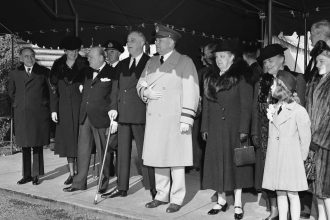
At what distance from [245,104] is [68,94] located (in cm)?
253

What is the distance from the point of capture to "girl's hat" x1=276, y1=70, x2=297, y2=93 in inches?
167

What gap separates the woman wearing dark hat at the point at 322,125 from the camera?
163 inches

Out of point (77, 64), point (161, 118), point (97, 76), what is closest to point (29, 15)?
point (77, 64)

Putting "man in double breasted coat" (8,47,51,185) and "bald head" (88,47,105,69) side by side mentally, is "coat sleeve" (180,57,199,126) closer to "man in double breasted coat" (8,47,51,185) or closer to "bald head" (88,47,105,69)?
"bald head" (88,47,105,69)

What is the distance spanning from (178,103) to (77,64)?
1.85 meters

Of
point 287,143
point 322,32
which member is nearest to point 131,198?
point 287,143

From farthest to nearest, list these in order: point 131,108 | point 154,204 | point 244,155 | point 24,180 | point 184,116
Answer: point 24,180
point 131,108
point 154,204
point 184,116
point 244,155

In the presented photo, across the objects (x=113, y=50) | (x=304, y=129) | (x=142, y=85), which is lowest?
(x=304, y=129)

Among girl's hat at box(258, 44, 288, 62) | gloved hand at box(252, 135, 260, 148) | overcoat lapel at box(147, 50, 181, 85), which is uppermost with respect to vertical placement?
girl's hat at box(258, 44, 288, 62)

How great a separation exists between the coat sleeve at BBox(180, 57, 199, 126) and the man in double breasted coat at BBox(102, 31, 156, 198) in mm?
705

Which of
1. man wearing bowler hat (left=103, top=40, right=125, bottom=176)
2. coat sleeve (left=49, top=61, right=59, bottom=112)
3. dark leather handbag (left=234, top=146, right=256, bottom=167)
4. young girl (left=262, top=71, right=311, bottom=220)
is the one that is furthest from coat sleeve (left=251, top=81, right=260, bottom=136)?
coat sleeve (left=49, top=61, right=59, bottom=112)

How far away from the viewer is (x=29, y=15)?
26.2 ft

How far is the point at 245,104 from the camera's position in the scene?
15.7ft

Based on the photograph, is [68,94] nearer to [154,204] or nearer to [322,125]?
[154,204]
